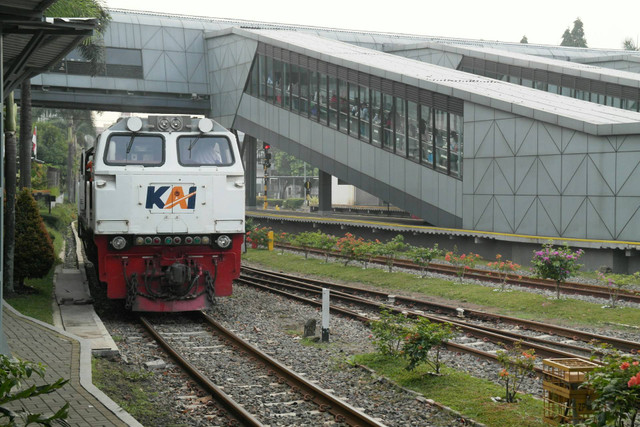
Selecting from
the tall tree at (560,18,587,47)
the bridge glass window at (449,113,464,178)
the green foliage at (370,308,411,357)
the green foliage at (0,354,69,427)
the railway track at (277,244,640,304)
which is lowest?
the railway track at (277,244,640,304)

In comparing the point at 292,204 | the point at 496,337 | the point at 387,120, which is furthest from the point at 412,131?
the point at 292,204

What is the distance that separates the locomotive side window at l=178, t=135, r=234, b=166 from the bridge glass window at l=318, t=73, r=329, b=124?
72.7 ft

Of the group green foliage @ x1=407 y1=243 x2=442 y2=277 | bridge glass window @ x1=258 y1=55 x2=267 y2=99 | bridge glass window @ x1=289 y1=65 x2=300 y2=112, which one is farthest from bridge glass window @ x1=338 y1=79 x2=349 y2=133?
green foliage @ x1=407 y1=243 x2=442 y2=277

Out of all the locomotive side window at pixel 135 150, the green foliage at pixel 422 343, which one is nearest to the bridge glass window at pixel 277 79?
the locomotive side window at pixel 135 150

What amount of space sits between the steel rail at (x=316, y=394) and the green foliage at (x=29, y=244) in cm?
757

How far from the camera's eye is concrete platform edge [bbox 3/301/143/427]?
7967mm

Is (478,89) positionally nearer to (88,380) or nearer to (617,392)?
(88,380)

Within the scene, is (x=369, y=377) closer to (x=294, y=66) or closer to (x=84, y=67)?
(x=294, y=66)

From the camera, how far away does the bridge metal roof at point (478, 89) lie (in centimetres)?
2375

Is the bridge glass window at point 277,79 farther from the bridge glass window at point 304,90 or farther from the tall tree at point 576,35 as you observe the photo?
the tall tree at point 576,35

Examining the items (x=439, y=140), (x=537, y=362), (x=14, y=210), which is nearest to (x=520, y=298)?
(x=537, y=362)

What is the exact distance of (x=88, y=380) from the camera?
9430 mm

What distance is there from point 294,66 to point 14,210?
23.3 meters

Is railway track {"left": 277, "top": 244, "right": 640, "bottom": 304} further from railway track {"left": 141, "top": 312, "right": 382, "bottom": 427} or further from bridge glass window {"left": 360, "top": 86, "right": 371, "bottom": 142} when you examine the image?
bridge glass window {"left": 360, "top": 86, "right": 371, "bottom": 142}
